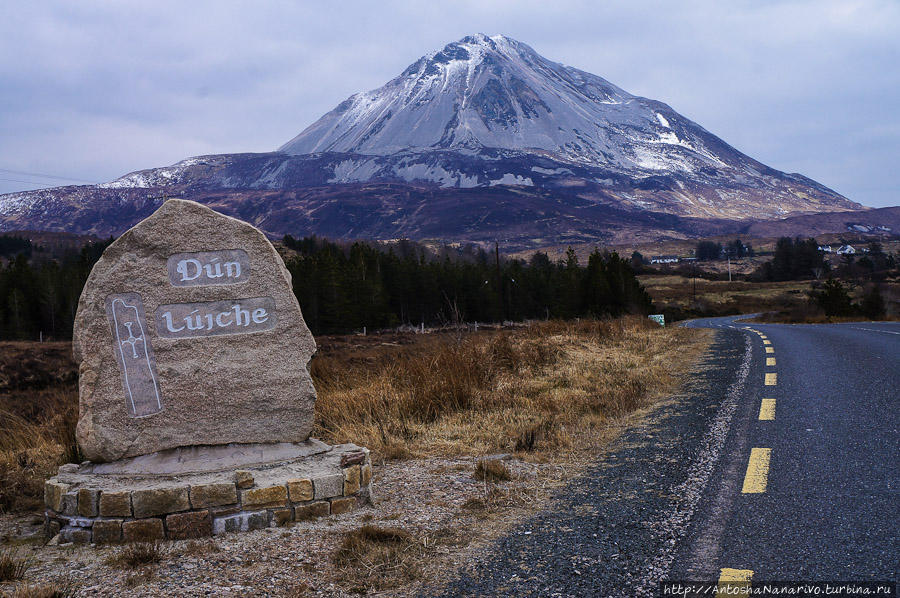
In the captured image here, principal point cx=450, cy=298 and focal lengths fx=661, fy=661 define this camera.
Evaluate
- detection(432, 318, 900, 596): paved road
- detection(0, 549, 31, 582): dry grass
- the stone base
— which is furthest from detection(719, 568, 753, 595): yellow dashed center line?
detection(0, 549, 31, 582): dry grass

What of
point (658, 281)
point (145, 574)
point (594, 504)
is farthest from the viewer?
point (658, 281)

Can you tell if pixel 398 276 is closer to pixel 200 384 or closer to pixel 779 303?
pixel 779 303

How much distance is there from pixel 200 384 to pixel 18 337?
213 ft

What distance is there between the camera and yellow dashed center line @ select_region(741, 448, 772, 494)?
486cm

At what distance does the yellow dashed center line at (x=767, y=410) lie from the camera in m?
7.36

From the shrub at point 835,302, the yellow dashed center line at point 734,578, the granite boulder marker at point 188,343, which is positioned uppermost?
the granite boulder marker at point 188,343

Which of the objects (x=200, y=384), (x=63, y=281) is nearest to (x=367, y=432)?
(x=200, y=384)

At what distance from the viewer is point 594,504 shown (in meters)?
4.88

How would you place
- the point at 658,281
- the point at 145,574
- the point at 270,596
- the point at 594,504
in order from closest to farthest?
the point at 270,596, the point at 145,574, the point at 594,504, the point at 658,281

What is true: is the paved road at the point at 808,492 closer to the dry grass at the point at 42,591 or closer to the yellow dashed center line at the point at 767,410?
the yellow dashed center line at the point at 767,410

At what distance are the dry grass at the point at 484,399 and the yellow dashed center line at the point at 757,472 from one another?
5.78 ft

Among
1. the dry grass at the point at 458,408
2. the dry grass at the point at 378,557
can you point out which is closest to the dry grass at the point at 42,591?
the dry grass at the point at 378,557

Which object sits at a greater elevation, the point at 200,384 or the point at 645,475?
the point at 200,384

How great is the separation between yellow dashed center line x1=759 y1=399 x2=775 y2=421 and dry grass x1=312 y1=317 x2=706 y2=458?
5.14 ft
